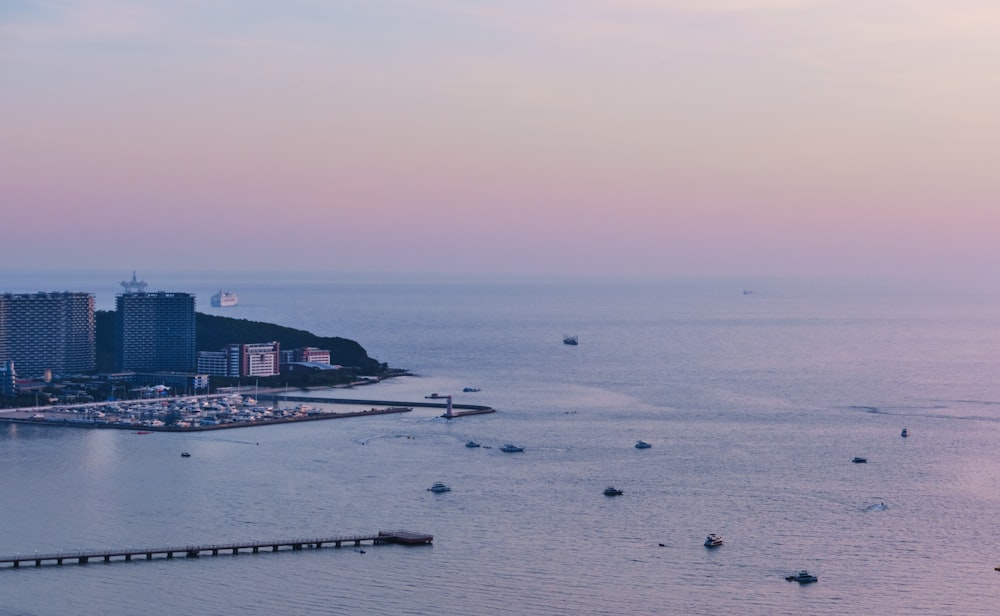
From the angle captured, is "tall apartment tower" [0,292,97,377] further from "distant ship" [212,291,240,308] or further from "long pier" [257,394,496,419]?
"distant ship" [212,291,240,308]

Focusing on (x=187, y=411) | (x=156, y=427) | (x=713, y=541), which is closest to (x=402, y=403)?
(x=187, y=411)

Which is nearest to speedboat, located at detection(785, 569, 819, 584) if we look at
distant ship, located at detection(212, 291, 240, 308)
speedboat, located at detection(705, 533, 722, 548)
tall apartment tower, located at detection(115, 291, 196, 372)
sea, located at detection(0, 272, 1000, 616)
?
sea, located at detection(0, 272, 1000, 616)

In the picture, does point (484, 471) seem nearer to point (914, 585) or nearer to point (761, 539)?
point (761, 539)

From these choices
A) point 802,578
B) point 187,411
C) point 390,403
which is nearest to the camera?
point 802,578

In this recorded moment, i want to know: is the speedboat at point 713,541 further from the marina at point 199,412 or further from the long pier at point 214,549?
the marina at point 199,412

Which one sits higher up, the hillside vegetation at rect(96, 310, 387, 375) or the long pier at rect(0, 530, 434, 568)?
the hillside vegetation at rect(96, 310, 387, 375)

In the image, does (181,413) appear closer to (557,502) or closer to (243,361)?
(243,361)
